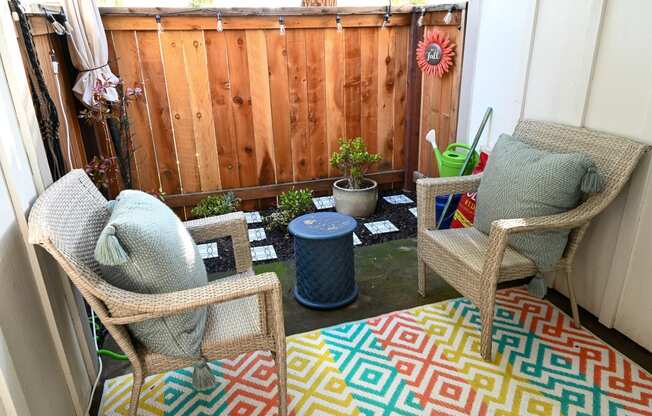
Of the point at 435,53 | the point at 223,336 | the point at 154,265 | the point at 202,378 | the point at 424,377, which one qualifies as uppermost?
the point at 435,53

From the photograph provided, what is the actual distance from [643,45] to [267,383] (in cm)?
197

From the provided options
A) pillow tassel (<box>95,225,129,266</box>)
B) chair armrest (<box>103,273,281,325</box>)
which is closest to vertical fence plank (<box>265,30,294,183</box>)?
chair armrest (<box>103,273,281,325</box>)

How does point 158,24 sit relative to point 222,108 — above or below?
above

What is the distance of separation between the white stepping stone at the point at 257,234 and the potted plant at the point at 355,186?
2.05 ft

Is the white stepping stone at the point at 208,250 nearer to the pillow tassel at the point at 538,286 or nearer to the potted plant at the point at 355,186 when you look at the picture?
the potted plant at the point at 355,186

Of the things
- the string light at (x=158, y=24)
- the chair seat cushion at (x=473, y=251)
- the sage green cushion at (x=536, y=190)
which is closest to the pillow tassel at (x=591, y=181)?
the sage green cushion at (x=536, y=190)

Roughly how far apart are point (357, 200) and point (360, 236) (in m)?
0.35

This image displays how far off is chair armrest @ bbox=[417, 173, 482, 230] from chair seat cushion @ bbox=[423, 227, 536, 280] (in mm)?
68

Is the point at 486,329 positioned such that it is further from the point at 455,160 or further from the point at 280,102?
the point at 280,102

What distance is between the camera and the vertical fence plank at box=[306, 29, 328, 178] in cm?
333

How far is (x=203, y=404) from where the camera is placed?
1662 millimetres

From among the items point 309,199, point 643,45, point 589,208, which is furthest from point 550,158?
point 309,199

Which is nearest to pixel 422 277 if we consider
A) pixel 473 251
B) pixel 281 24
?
pixel 473 251

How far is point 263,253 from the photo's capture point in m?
2.86
